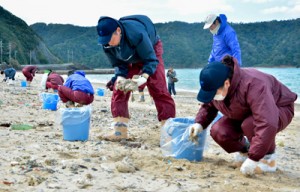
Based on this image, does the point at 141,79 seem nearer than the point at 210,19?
Yes

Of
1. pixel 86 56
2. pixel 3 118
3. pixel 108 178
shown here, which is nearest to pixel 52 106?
pixel 3 118

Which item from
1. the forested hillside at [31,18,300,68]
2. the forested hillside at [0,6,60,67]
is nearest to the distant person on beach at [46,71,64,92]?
the forested hillside at [0,6,60,67]

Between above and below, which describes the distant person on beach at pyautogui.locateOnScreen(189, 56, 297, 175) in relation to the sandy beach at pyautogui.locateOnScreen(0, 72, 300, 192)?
above

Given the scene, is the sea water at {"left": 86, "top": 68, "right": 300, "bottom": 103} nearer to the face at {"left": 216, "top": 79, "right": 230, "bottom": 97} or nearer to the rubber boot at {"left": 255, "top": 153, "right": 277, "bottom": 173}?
the rubber boot at {"left": 255, "top": 153, "right": 277, "bottom": 173}

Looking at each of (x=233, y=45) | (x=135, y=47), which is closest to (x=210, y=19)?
(x=233, y=45)

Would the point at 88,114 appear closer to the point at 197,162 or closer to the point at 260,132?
the point at 197,162

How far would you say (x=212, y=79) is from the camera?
3.28m

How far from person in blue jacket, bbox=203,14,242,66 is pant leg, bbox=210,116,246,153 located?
249 cm

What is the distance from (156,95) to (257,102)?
1963mm

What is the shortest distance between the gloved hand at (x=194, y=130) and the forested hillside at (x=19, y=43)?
253 ft

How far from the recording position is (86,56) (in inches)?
5984

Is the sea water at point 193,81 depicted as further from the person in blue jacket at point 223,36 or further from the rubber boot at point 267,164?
the rubber boot at point 267,164

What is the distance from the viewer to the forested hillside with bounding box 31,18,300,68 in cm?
11469

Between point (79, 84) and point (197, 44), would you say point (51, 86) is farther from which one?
point (197, 44)
